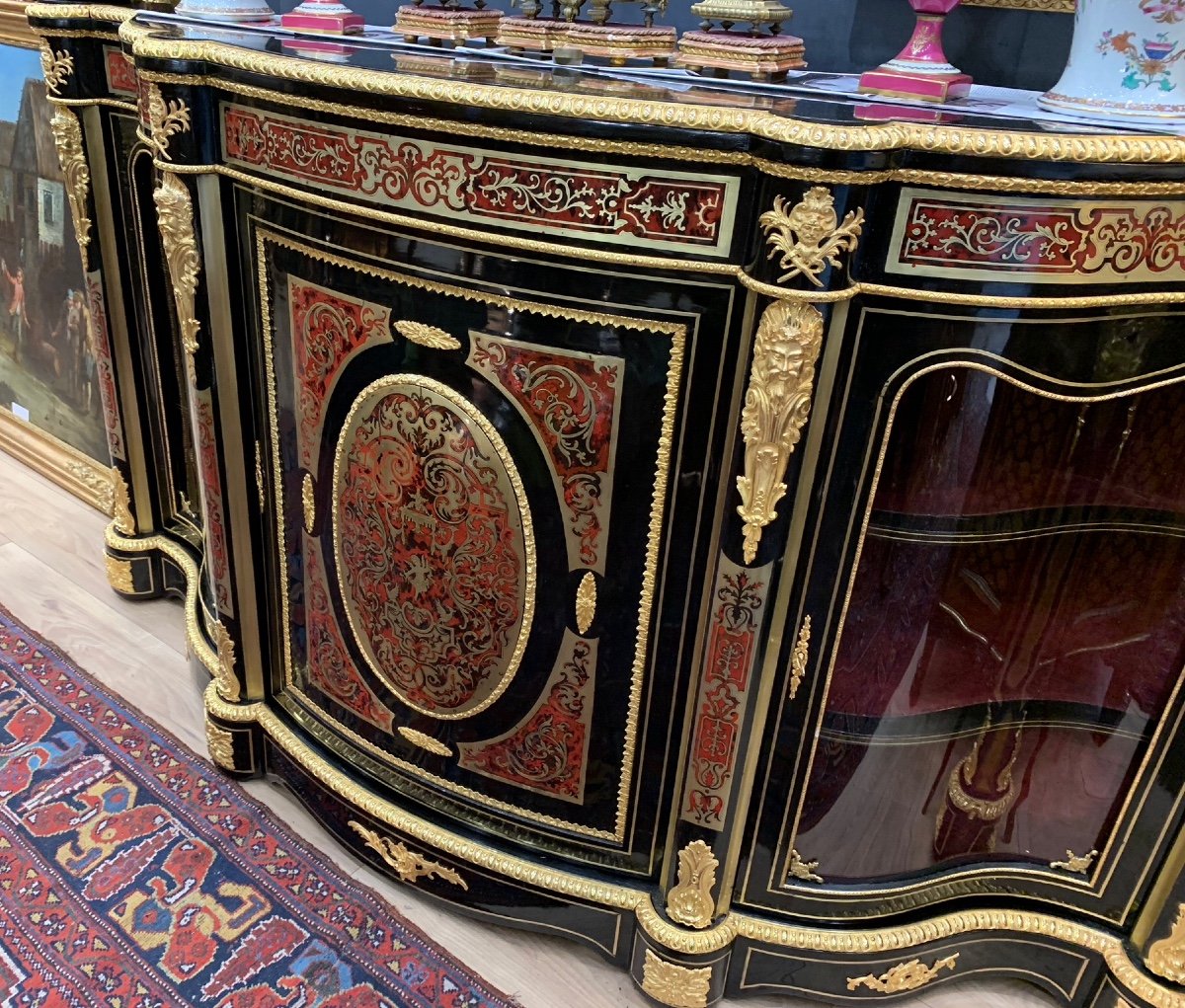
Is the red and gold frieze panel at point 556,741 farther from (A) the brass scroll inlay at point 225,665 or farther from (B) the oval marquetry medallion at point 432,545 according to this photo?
(A) the brass scroll inlay at point 225,665

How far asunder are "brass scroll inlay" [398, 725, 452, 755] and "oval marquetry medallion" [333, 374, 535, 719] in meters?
0.05

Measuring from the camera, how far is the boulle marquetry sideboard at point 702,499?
90 cm

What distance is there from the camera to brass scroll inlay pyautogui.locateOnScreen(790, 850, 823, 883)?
4.05ft

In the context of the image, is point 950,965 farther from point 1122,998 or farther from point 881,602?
point 881,602

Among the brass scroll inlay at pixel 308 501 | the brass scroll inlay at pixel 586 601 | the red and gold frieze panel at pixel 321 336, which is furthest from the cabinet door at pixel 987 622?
the brass scroll inlay at pixel 308 501

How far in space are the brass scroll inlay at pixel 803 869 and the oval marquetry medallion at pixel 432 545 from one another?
0.44m

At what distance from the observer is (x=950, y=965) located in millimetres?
1324

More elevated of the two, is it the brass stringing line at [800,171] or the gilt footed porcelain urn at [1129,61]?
the gilt footed porcelain urn at [1129,61]

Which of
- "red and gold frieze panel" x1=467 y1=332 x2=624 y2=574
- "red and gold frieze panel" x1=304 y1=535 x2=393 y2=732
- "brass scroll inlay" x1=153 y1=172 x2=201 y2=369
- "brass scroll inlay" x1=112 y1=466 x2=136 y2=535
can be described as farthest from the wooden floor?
"brass scroll inlay" x1=153 y1=172 x2=201 y2=369

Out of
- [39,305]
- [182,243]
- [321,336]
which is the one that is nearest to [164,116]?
[182,243]

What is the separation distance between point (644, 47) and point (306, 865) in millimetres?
1294

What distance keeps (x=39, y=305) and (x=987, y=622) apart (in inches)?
88.4

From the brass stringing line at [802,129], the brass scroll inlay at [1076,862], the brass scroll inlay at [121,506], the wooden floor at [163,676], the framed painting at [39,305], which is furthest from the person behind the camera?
the framed painting at [39,305]

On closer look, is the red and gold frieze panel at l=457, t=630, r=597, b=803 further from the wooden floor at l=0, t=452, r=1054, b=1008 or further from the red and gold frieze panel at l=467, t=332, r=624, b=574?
the wooden floor at l=0, t=452, r=1054, b=1008
